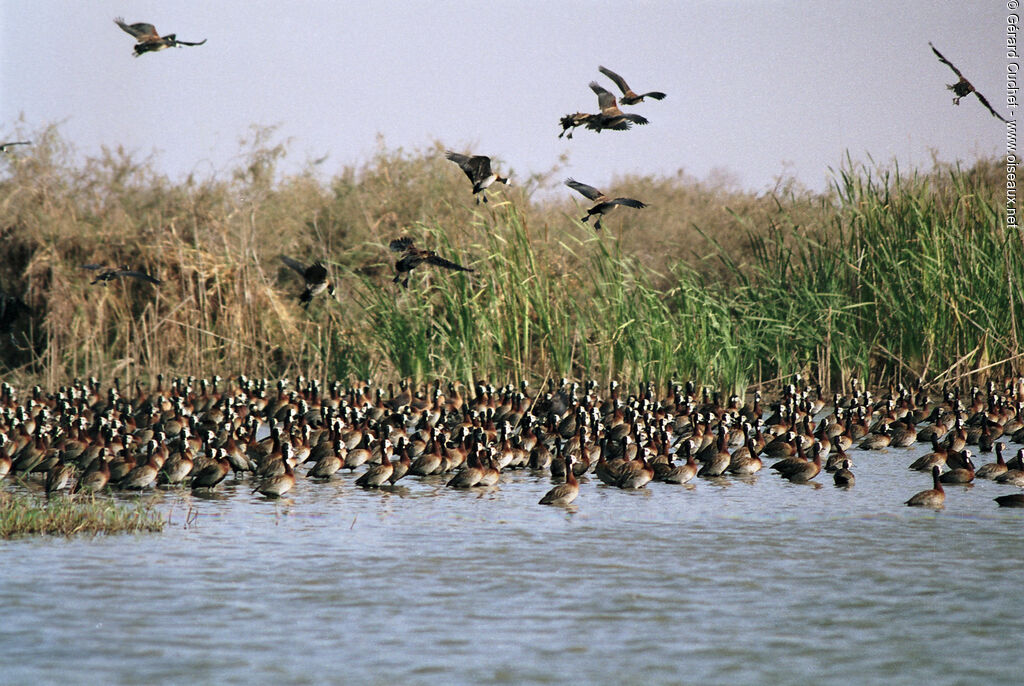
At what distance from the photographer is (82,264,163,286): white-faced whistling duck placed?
1830 cm

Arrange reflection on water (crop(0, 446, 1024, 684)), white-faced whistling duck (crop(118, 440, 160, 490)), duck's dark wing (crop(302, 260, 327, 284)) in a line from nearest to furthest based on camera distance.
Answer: reflection on water (crop(0, 446, 1024, 684))
white-faced whistling duck (crop(118, 440, 160, 490))
duck's dark wing (crop(302, 260, 327, 284))

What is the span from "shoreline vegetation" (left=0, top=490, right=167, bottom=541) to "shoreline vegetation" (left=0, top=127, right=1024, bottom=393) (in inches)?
337

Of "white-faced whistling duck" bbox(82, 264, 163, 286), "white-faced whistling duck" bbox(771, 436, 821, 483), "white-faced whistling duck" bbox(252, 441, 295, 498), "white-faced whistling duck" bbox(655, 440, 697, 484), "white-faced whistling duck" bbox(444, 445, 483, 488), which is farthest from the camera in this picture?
"white-faced whistling duck" bbox(82, 264, 163, 286)

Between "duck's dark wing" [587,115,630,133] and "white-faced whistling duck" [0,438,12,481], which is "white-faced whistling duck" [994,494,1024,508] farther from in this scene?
"white-faced whistling duck" [0,438,12,481]

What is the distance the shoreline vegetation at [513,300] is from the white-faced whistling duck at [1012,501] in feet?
22.7

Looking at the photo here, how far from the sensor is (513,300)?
759 inches

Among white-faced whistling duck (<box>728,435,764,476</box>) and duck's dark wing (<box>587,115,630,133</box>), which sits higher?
duck's dark wing (<box>587,115,630,133</box>)

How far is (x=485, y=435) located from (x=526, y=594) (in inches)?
264

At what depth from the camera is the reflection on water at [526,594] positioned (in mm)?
7457

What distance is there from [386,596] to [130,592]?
1812mm

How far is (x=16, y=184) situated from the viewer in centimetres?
2566

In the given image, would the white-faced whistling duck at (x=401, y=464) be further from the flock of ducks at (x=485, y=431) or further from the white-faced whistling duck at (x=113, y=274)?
the white-faced whistling duck at (x=113, y=274)

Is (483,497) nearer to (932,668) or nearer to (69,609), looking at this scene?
(69,609)

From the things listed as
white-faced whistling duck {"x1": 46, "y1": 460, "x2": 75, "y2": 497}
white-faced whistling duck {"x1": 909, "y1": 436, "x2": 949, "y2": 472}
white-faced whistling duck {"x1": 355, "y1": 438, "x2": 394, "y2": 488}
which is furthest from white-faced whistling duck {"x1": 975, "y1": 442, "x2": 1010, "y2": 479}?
white-faced whistling duck {"x1": 46, "y1": 460, "x2": 75, "y2": 497}
